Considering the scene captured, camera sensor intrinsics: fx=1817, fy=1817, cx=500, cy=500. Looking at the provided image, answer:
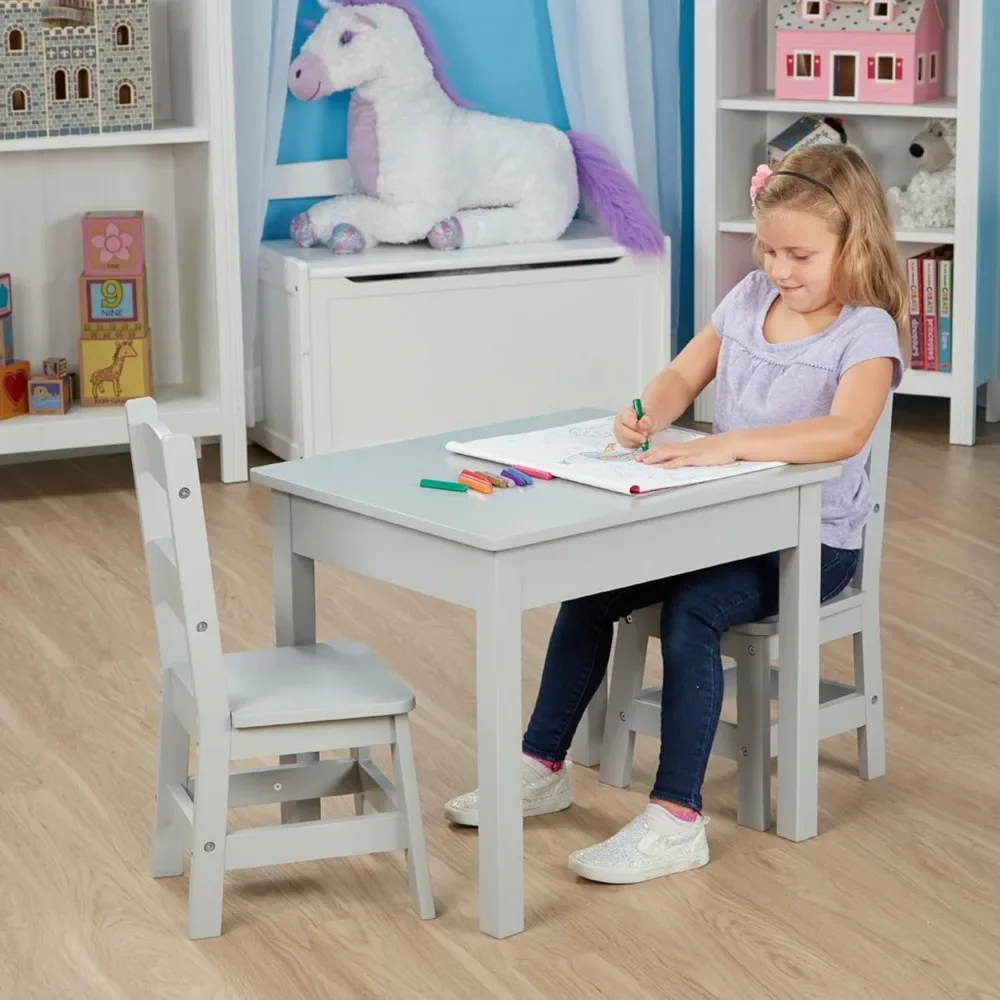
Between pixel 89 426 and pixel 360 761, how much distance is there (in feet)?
6.31

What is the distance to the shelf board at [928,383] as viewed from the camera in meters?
4.09

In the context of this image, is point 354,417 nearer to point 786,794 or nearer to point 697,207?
point 697,207

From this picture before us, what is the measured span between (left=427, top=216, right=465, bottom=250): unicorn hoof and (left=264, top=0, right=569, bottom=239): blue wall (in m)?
0.34

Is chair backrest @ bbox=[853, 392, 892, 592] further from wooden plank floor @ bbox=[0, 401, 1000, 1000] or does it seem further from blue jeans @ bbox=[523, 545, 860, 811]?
Result: wooden plank floor @ bbox=[0, 401, 1000, 1000]

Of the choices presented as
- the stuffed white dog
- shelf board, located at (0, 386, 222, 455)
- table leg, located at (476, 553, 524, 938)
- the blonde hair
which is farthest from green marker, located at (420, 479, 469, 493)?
the stuffed white dog

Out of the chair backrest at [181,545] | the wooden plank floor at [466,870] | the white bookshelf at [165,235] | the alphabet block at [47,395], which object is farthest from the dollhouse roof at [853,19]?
the chair backrest at [181,545]

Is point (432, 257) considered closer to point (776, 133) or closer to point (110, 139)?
point (110, 139)

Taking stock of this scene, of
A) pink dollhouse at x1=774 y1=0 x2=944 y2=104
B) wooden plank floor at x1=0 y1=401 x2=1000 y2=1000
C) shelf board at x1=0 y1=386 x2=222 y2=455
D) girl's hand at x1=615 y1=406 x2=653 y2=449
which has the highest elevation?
pink dollhouse at x1=774 y1=0 x2=944 y2=104

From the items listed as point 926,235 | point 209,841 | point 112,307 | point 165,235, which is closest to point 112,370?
point 112,307

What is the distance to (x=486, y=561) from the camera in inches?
72.3

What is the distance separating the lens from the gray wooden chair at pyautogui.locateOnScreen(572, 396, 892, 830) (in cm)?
220

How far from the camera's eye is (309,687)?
1960mm

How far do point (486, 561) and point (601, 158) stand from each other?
2642mm

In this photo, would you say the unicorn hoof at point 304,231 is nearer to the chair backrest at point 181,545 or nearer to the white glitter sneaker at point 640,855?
the chair backrest at point 181,545
